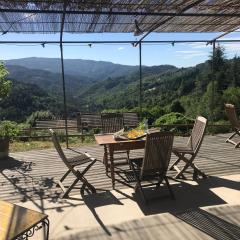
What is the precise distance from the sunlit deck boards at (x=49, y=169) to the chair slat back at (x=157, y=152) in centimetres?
72

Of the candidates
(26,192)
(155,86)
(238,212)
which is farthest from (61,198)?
(155,86)

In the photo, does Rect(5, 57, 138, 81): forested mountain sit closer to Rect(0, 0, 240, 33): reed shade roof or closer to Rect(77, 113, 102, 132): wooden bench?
Rect(77, 113, 102, 132): wooden bench

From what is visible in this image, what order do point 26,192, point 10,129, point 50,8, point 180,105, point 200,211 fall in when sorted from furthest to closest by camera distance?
point 180,105
point 10,129
point 50,8
point 26,192
point 200,211

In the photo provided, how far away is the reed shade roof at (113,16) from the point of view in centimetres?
547

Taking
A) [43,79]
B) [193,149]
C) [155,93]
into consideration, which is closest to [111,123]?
[193,149]

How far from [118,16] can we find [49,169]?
289 cm

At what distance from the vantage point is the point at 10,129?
700cm

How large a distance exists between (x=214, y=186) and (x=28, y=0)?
364 centimetres

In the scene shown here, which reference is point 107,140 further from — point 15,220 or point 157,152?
point 15,220

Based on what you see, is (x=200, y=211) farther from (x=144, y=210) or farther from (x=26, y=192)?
(x=26, y=192)

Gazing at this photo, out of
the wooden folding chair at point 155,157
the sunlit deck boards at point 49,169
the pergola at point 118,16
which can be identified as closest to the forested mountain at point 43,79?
the pergola at point 118,16

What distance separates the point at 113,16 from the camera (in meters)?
6.44

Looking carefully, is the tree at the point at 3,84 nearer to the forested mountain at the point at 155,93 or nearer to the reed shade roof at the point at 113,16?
the reed shade roof at the point at 113,16

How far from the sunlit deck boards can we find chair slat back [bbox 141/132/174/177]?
718 millimetres
